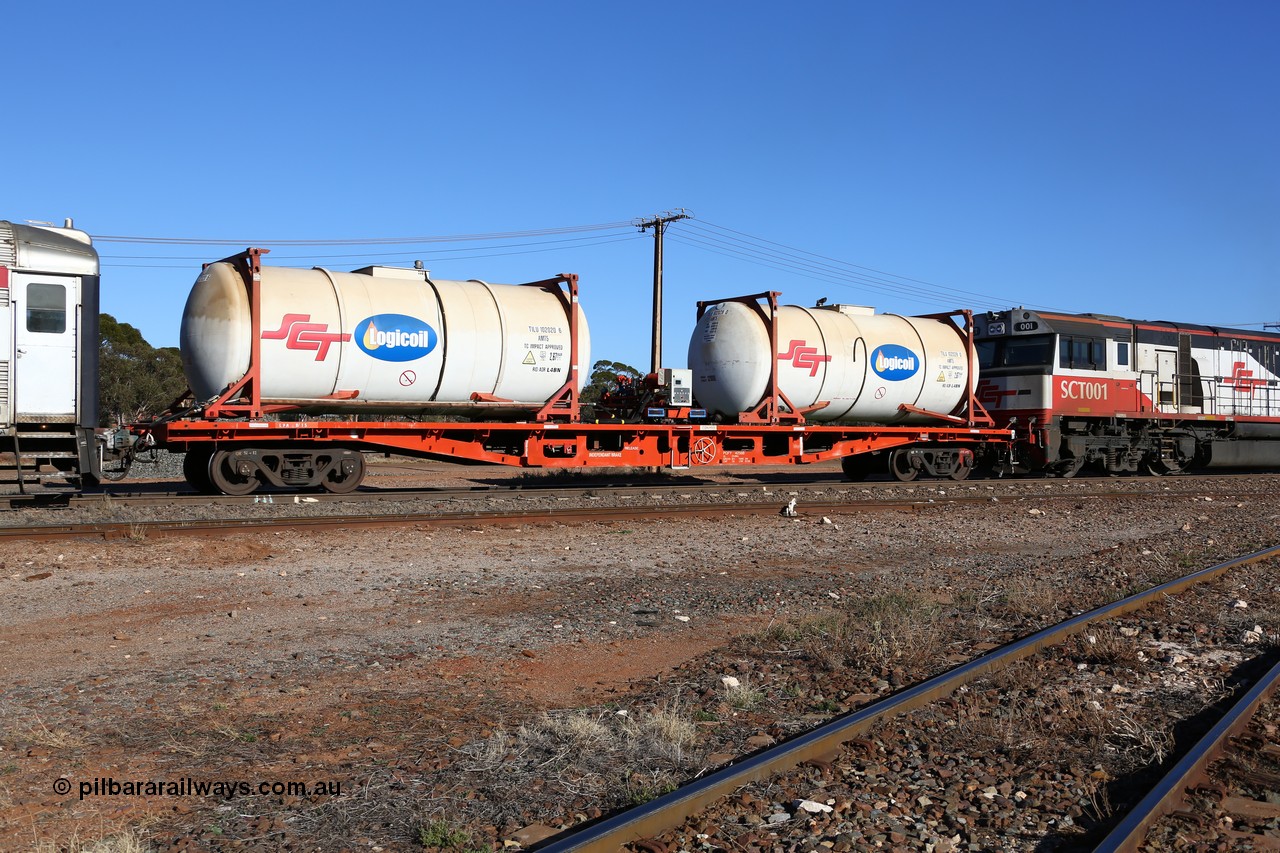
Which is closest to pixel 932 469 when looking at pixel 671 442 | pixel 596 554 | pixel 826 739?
pixel 671 442

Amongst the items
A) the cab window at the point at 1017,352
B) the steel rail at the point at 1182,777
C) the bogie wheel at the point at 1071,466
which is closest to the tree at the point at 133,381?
the cab window at the point at 1017,352

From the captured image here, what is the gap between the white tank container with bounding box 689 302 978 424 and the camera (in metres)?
19.6

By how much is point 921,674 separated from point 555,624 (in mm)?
2898

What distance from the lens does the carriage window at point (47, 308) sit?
13.0 meters

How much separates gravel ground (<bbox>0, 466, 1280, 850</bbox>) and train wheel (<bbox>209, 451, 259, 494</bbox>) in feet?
12.5

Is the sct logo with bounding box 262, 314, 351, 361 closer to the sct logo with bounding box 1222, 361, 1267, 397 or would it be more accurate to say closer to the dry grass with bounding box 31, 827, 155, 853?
the dry grass with bounding box 31, 827, 155, 853

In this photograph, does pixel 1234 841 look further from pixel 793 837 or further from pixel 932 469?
pixel 932 469

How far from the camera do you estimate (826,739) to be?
468cm

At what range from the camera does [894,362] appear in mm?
21016

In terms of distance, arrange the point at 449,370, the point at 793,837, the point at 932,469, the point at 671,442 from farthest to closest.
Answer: the point at 932,469, the point at 671,442, the point at 449,370, the point at 793,837

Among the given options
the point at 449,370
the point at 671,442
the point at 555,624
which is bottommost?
the point at 555,624

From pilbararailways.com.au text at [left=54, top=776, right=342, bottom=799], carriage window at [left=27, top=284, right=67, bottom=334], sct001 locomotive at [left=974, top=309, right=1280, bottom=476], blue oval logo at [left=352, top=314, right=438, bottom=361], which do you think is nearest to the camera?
pilbararailways.com.au text at [left=54, top=776, right=342, bottom=799]

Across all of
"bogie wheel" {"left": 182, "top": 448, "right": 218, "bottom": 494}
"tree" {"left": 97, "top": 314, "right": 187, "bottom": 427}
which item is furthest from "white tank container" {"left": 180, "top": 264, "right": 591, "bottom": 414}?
"tree" {"left": 97, "top": 314, "right": 187, "bottom": 427}

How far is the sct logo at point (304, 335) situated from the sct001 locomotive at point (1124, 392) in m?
15.4
